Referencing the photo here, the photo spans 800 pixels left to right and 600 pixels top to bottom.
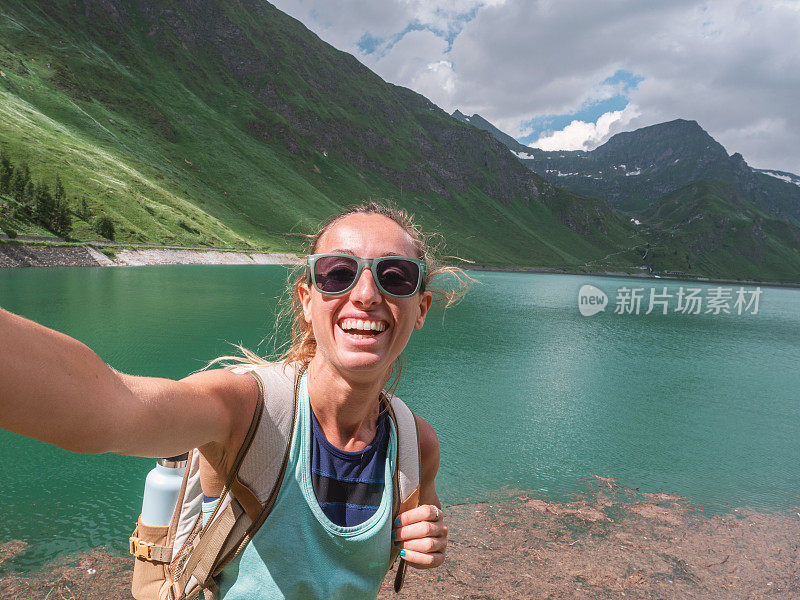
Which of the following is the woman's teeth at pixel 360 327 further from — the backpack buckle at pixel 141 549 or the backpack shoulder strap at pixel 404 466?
the backpack buckle at pixel 141 549

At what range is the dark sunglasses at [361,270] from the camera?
2475mm

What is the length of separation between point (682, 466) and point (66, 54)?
18188 cm

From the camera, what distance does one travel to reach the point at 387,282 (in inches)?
99.0

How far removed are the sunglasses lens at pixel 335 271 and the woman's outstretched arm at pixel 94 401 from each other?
775mm

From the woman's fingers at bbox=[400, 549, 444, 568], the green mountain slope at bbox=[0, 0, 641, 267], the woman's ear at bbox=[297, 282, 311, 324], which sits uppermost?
the green mountain slope at bbox=[0, 0, 641, 267]

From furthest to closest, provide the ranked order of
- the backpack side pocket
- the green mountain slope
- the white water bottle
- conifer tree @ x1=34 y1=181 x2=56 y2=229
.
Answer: the green mountain slope → conifer tree @ x1=34 y1=181 x2=56 y2=229 → the white water bottle → the backpack side pocket

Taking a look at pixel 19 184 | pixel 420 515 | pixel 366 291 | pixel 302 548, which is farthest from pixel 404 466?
pixel 19 184

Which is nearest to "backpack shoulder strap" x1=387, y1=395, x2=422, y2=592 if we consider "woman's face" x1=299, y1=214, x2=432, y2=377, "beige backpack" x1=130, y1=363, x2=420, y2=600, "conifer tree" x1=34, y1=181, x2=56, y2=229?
"beige backpack" x1=130, y1=363, x2=420, y2=600

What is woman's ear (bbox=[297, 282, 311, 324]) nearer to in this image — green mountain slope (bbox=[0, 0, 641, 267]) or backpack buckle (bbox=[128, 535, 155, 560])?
backpack buckle (bbox=[128, 535, 155, 560])

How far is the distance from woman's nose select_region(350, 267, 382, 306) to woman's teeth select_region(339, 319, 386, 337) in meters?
0.11

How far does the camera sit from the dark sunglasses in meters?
2.47

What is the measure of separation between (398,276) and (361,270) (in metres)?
0.23

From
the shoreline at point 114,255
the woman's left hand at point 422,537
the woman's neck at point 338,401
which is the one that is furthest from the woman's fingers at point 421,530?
the shoreline at point 114,255

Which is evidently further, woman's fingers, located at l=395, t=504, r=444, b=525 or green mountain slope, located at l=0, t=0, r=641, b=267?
green mountain slope, located at l=0, t=0, r=641, b=267
